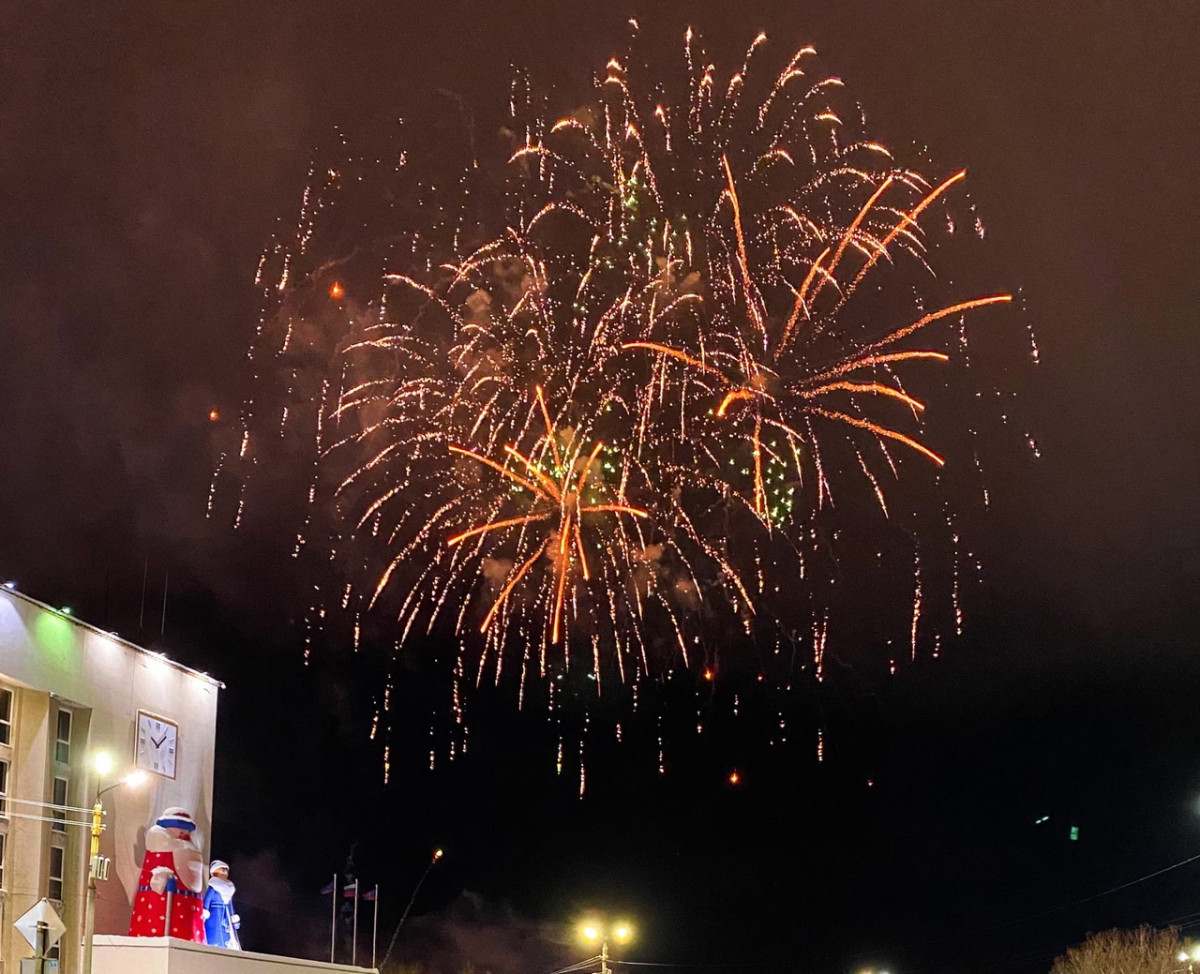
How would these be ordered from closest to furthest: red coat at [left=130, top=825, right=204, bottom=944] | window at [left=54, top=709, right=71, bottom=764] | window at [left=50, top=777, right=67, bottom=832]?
1. red coat at [left=130, top=825, right=204, bottom=944]
2. window at [left=50, top=777, right=67, bottom=832]
3. window at [left=54, top=709, right=71, bottom=764]

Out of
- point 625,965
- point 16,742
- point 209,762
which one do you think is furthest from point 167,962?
point 625,965

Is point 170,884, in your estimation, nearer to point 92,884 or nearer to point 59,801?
point 59,801

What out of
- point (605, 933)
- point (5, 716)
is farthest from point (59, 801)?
point (605, 933)

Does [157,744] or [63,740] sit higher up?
[157,744]

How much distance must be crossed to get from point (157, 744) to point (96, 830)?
35.9ft

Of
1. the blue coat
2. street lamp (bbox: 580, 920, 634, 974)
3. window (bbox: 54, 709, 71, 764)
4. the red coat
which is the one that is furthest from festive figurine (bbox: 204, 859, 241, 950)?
street lamp (bbox: 580, 920, 634, 974)

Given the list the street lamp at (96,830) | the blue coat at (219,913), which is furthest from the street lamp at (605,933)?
the street lamp at (96,830)

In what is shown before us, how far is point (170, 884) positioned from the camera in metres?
35.1

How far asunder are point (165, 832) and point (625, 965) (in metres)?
62.0

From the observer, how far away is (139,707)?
39.0 m

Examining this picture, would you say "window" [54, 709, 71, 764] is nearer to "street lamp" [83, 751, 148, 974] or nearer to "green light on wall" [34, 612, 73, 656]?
"street lamp" [83, 751, 148, 974]

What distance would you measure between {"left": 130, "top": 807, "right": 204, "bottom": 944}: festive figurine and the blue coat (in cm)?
86

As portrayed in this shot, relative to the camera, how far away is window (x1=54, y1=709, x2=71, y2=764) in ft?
117

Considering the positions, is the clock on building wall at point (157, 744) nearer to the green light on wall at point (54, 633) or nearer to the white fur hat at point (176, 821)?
the white fur hat at point (176, 821)
